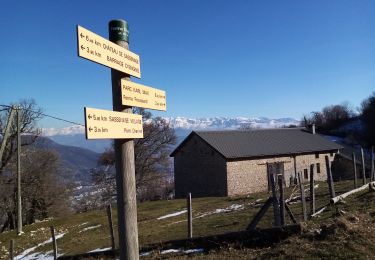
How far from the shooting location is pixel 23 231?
32.8 meters

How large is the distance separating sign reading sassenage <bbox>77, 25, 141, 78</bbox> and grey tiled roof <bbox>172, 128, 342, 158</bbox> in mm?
35273

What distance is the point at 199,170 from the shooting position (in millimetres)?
44062

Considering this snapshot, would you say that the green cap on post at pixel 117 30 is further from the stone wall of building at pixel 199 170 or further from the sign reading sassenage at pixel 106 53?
the stone wall of building at pixel 199 170

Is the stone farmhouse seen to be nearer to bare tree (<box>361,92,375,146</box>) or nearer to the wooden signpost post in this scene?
bare tree (<box>361,92,375,146</box>)

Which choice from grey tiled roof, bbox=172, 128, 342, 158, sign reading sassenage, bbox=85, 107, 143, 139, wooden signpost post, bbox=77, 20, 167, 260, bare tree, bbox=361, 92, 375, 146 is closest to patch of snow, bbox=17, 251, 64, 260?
wooden signpost post, bbox=77, 20, 167, 260

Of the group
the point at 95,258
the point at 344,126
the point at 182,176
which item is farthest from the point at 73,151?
the point at 95,258

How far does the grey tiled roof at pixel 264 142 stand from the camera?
42781 mm

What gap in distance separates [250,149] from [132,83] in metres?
38.7

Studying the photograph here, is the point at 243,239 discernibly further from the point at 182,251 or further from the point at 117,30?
the point at 117,30

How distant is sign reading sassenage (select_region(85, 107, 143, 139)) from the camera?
469 cm

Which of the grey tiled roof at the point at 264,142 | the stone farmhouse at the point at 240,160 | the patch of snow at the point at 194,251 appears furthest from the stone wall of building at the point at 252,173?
the patch of snow at the point at 194,251

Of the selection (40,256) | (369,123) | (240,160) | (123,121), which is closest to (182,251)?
(123,121)

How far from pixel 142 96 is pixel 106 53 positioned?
87 centimetres

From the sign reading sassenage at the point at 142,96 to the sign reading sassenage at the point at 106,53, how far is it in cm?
17
